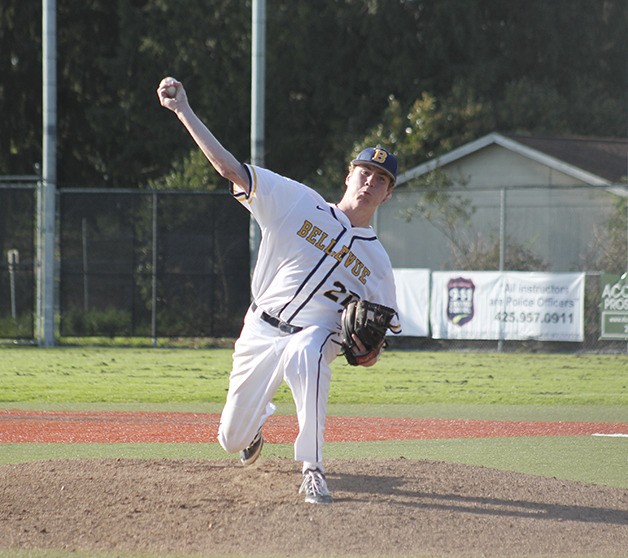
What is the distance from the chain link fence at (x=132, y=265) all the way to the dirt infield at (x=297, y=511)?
1233 centimetres

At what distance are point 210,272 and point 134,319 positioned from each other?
4.94ft

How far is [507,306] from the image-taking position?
17.9m

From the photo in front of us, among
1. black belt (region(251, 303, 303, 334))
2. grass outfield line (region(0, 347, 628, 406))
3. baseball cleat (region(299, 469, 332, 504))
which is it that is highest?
black belt (region(251, 303, 303, 334))

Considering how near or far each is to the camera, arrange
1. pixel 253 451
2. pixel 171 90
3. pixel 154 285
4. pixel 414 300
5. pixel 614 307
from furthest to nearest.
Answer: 1. pixel 154 285
2. pixel 414 300
3. pixel 614 307
4. pixel 253 451
5. pixel 171 90

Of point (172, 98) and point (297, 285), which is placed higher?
point (172, 98)

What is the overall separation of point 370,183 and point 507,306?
39.4 ft

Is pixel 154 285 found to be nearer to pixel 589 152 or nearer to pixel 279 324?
pixel 589 152

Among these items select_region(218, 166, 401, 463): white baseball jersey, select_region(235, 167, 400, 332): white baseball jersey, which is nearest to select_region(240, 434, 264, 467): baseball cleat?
select_region(218, 166, 401, 463): white baseball jersey

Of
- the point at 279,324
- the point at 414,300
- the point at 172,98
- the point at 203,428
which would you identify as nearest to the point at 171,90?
the point at 172,98

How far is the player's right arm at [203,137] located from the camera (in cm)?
586

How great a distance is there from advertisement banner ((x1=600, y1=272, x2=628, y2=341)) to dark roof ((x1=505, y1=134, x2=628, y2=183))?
24.6ft

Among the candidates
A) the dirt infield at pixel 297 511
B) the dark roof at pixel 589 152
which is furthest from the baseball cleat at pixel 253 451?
the dark roof at pixel 589 152

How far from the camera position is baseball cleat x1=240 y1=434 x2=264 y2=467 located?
665 centimetres

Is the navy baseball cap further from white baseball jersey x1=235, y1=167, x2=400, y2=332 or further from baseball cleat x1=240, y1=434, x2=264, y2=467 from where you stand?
baseball cleat x1=240, y1=434, x2=264, y2=467
